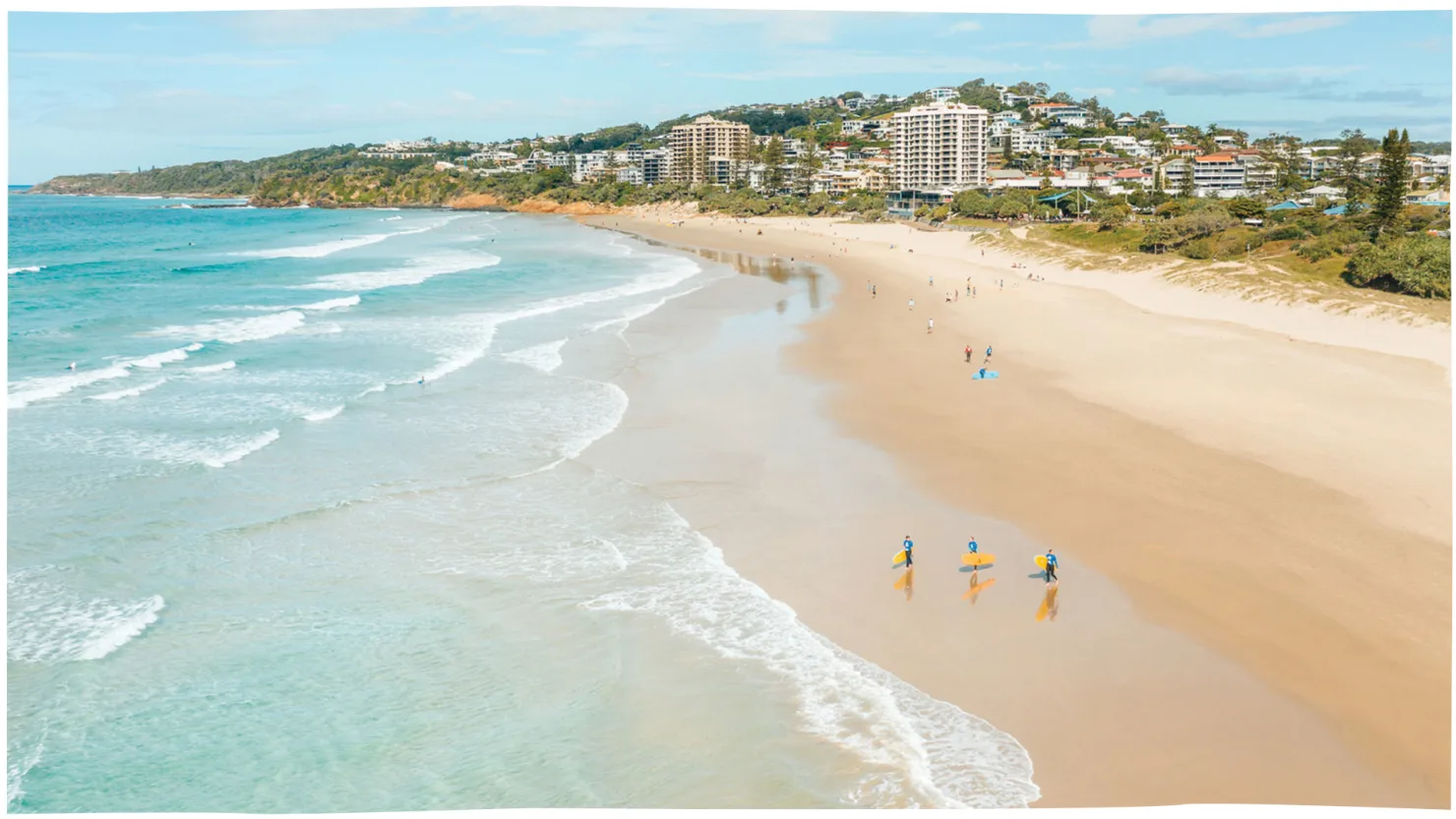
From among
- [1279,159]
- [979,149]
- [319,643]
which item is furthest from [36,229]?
[1279,159]

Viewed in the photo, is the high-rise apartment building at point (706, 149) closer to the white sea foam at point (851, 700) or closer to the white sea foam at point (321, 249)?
the white sea foam at point (321, 249)

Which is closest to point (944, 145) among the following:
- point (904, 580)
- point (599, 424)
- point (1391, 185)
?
point (1391, 185)

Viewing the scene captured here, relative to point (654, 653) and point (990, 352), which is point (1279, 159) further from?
point (654, 653)

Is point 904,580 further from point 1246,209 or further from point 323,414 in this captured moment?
point 1246,209

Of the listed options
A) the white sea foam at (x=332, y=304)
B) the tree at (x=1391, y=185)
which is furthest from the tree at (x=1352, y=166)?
the white sea foam at (x=332, y=304)

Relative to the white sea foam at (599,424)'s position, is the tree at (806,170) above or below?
above

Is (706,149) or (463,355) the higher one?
(706,149)
